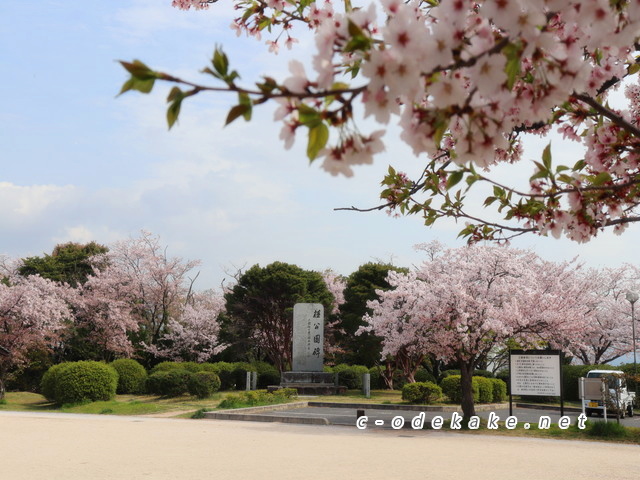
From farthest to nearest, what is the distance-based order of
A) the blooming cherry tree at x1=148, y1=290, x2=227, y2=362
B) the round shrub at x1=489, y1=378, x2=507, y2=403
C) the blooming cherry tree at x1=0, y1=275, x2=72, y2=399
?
the blooming cherry tree at x1=148, y1=290, x2=227, y2=362 → the blooming cherry tree at x1=0, y1=275, x2=72, y2=399 → the round shrub at x1=489, y1=378, x2=507, y2=403

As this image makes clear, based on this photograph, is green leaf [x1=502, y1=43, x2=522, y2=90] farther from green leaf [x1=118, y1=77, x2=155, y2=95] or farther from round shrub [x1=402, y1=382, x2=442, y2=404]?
round shrub [x1=402, y1=382, x2=442, y2=404]

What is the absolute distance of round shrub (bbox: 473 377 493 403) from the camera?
18328mm

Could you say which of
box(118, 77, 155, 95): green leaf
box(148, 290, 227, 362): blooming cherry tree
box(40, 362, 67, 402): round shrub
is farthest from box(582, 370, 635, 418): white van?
box(148, 290, 227, 362): blooming cherry tree

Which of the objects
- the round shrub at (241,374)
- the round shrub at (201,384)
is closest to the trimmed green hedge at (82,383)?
the round shrub at (201,384)

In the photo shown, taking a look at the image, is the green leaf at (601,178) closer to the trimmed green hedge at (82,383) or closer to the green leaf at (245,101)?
the green leaf at (245,101)

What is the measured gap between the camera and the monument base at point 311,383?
2327 cm

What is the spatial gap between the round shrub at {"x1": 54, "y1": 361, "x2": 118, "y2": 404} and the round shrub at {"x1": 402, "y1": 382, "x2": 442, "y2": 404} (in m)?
9.35

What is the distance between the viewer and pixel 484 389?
18.4 m

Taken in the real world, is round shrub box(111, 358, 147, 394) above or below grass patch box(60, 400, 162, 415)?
above

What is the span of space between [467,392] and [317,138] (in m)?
13.1

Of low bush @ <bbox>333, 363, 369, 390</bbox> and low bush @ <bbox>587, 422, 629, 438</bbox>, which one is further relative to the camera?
low bush @ <bbox>333, 363, 369, 390</bbox>

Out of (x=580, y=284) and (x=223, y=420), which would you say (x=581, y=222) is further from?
(x=580, y=284)

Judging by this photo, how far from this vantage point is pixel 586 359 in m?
28.1

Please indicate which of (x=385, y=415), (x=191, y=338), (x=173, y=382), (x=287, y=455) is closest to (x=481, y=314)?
(x=385, y=415)
